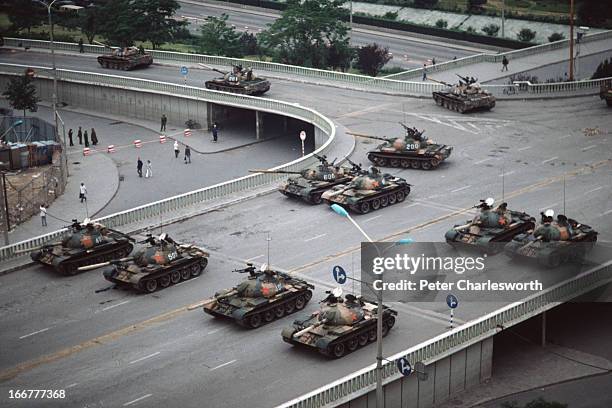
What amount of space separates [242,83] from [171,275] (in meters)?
43.7

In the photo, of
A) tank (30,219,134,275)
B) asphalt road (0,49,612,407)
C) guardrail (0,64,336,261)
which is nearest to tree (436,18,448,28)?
guardrail (0,64,336,261)

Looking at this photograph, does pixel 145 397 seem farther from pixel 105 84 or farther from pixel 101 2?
pixel 101 2

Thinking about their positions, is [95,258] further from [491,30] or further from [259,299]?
[491,30]

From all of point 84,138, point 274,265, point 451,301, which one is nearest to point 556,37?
point 84,138

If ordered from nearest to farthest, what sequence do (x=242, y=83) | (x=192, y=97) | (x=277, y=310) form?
(x=277, y=310), (x=242, y=83), (x=192, y=97)

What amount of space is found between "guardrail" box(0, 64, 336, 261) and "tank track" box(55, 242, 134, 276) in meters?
3.76

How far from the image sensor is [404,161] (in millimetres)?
79438

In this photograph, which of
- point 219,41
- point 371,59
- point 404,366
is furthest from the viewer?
point 219,41

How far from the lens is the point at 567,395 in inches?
2067

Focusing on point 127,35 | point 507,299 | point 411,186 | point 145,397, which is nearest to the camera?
point 145,397

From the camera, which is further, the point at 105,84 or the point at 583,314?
the point at 105,84

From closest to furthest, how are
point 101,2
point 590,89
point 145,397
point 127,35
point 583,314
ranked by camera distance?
1. point 145,397
2. point 583,314
3. point 590,89
4. point 127,35
5. point 101,2

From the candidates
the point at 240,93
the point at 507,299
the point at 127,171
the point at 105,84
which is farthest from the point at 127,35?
the point at 507,299

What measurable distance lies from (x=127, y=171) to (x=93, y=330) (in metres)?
38.1
